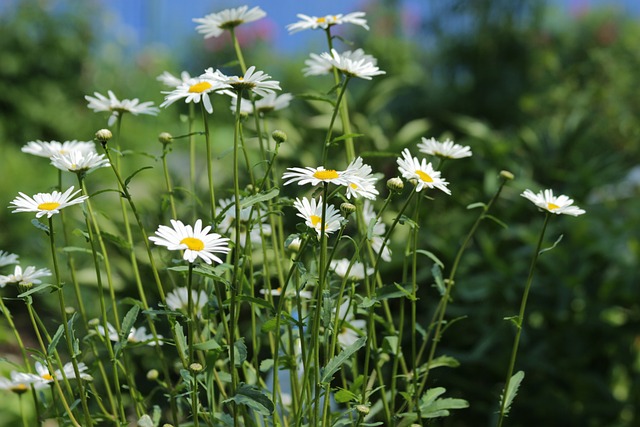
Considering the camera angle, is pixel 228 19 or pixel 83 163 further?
pixel 228 19

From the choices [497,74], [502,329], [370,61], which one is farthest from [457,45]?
[370,61]

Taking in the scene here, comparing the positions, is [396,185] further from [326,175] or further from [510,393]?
[510,393]

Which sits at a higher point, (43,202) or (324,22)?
(324,22)

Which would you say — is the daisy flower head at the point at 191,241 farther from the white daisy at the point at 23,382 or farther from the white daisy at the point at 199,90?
the white daisy at the point at 23,382

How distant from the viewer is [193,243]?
56 cm

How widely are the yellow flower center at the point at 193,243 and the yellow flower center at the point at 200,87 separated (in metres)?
0.13

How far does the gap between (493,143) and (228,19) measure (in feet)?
4.45

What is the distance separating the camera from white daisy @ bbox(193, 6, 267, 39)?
76cm

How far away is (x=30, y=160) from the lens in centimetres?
382

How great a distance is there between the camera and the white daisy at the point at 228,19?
2.49 feet

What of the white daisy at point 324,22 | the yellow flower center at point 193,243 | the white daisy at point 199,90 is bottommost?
the yellow flower center at point 193,243

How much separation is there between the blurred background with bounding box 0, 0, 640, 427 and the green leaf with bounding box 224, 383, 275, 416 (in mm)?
491

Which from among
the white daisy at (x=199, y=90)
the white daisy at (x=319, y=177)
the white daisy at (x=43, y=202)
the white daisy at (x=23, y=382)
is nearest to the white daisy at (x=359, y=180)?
the white daisy at (x=319, y=177)

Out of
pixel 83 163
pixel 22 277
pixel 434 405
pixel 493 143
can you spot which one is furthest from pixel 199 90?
pixel 493 143
